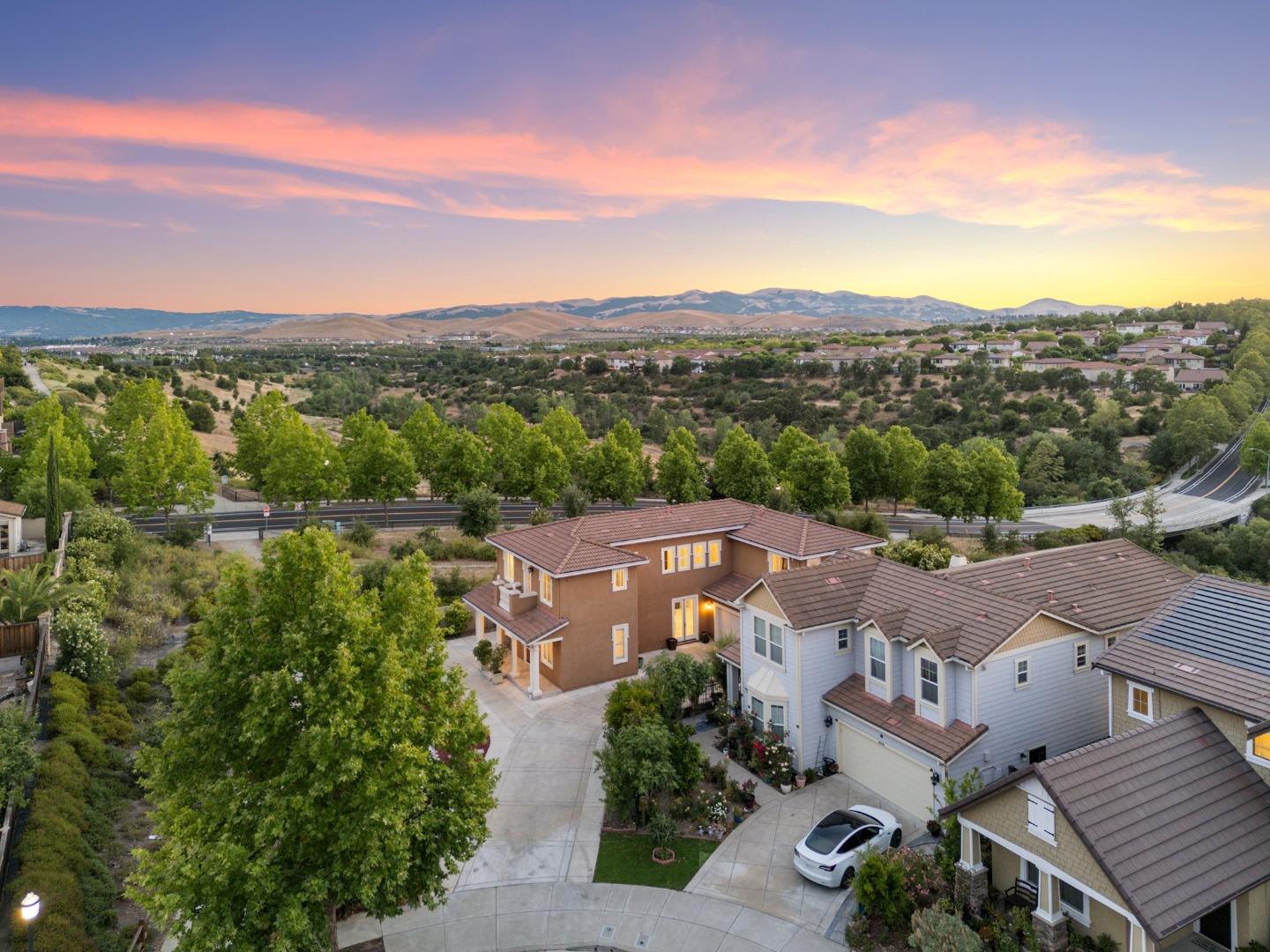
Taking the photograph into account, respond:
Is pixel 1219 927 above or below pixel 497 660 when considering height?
above

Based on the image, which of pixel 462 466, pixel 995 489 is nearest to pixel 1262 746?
pixel 995 489

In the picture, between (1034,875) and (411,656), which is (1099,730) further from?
(411,656)

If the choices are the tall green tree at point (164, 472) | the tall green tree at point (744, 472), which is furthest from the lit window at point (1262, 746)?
the tall green tree at point (164, 472)

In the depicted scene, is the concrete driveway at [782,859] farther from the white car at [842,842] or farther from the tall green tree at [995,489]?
the tall green tree at [995,489]

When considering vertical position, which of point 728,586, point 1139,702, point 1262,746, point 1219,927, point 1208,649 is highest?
point 1208,649

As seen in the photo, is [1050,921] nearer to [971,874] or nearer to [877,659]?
[971,874]
